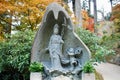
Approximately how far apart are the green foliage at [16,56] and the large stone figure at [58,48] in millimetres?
760

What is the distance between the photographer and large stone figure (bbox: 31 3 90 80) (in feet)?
26.8

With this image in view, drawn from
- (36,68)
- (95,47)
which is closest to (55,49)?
(36,68)

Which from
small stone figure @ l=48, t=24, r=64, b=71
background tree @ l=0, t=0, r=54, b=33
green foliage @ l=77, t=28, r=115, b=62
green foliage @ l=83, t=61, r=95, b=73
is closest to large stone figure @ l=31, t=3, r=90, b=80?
small stone figure @ l=48, t=24, r=64, b=71

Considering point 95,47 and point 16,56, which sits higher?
point 95,47

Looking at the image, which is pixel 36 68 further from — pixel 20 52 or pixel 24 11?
pixel 24 11

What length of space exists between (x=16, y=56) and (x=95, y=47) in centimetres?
264

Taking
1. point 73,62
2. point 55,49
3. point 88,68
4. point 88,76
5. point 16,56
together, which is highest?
point 55,49

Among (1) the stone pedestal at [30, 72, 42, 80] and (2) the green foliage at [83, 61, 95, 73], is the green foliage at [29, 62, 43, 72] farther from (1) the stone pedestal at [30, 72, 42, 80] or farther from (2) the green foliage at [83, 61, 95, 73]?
(2) the green foliage at [83, 61, 95, 73]

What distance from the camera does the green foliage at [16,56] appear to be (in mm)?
9113

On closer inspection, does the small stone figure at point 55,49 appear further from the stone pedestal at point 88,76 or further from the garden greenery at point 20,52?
the garden greenery at point 20,52

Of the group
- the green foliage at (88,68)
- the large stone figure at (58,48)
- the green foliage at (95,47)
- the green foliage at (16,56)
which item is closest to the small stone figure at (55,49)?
the large stone figure at (58,48)

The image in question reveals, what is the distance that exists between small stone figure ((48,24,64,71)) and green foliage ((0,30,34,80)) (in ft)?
3.42

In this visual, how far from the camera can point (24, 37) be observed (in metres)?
9.69

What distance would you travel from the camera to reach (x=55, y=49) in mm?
8391
